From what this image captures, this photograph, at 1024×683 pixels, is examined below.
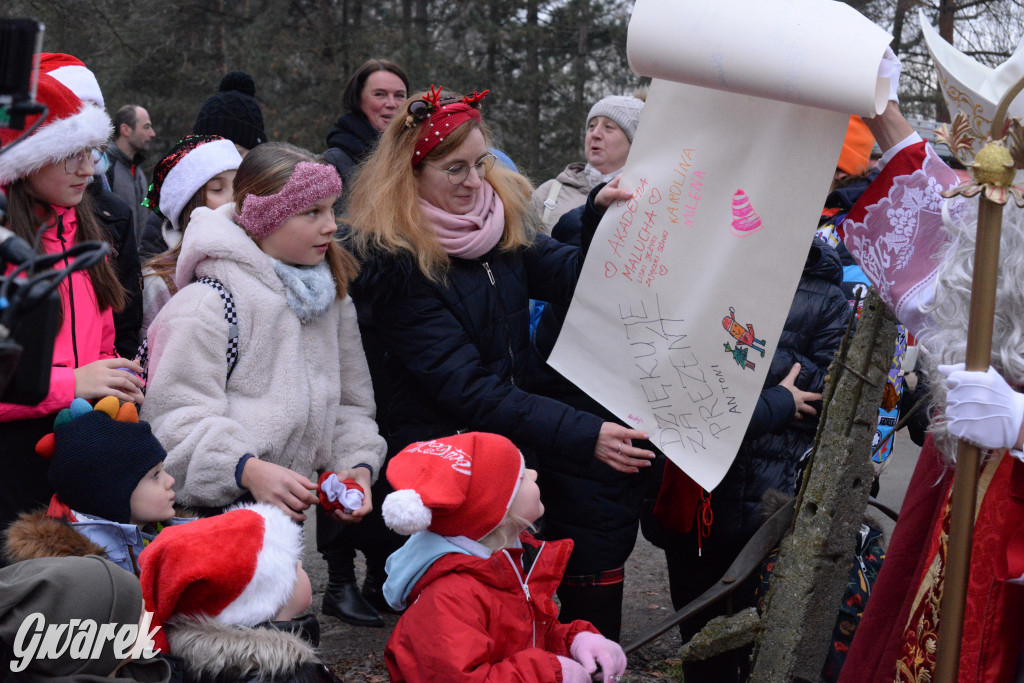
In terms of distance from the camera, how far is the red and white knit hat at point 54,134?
2516 mm

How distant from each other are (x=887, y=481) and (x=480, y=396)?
4.82 meters

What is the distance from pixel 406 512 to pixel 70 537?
0.71 m

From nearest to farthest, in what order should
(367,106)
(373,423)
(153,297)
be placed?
(373,423) < (153,297) < (367,106)

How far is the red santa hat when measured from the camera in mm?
2799

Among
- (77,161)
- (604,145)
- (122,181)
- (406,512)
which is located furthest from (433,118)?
(122,181)

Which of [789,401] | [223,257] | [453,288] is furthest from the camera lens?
[789,401]

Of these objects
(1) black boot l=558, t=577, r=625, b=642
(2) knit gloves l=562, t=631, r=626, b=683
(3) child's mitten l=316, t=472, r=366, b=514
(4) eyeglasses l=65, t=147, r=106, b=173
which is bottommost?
(1) black boot l=558, t=577, r=625, b=642

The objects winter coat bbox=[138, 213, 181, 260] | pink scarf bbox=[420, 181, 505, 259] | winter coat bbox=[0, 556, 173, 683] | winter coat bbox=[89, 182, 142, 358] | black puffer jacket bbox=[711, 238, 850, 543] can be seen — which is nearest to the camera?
winter coat bbox=[0, 556, 173, 683]

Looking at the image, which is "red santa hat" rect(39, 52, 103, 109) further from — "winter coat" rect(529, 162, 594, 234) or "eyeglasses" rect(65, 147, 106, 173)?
"winter coat" rect(529, 162, 594, 234)

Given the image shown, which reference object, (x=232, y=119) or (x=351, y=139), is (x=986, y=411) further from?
(x=232, y=119)

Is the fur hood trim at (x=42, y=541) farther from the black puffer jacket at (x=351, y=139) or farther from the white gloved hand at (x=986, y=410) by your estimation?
the black puffer jacket at (x=351, y=139)

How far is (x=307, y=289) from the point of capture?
285 centimetres

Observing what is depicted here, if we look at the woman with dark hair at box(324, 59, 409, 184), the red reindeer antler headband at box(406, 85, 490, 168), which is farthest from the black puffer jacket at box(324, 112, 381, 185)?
the red reindeer antler headband at box(406, 85, 490, 168)

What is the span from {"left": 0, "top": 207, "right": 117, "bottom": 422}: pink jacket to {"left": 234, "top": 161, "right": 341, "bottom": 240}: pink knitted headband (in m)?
0.45
